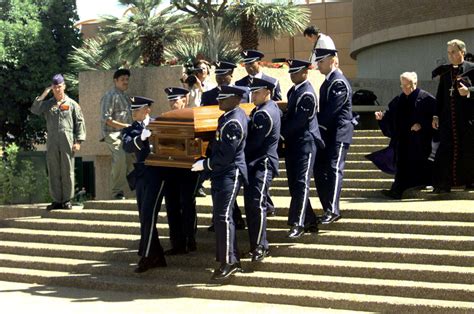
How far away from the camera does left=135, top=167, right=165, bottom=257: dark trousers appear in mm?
11273

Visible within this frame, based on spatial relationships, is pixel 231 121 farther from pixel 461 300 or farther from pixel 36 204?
pixel 36 204

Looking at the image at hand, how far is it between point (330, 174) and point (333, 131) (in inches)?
19.7

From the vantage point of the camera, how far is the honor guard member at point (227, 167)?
10.4 meters

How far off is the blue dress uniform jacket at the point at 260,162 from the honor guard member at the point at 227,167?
0.19 m

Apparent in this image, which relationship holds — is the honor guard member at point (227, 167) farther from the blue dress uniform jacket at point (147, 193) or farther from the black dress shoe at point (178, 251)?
the black dress shoe at point (178, 251)

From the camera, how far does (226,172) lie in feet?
34.4

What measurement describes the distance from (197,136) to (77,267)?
2540 mm

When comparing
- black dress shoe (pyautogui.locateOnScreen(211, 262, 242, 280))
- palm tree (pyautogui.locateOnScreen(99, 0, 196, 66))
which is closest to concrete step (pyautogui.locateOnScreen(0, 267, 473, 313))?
black dress shoe (pyautogui.locateOnScreen(211, 262, 242, 280))

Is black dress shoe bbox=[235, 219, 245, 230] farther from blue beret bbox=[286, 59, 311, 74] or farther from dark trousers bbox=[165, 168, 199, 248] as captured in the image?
blue beret bbox=[286, 59, 311, 74]

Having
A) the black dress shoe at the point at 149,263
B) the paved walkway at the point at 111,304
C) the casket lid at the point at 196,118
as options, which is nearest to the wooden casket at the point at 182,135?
the casket lid at the point at 196,118

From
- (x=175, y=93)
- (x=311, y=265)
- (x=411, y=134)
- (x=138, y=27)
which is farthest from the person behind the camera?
(x=138, y=27)

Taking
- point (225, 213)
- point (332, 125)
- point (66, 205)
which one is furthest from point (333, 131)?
point (66, 205)

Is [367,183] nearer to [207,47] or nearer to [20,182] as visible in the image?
[20,182]

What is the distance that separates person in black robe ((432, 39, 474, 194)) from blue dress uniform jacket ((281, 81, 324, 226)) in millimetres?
1907
